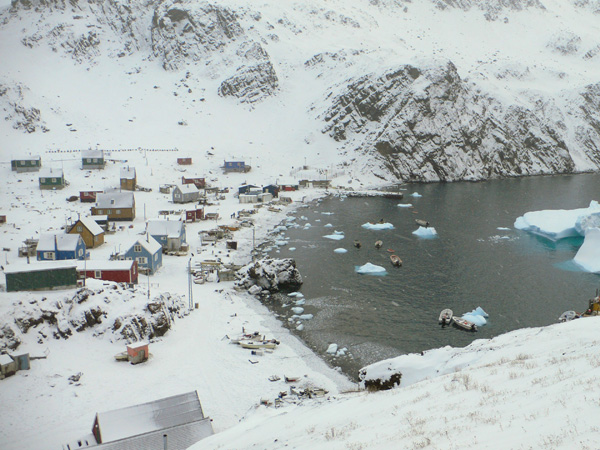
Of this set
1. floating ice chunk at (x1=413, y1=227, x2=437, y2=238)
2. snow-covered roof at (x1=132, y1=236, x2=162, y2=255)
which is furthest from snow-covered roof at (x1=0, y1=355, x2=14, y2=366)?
floating ice chunk at (x1=413, y1=227, x2=437, y2=238)

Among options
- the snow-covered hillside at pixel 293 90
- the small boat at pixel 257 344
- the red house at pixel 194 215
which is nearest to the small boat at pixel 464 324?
the small boat at pixel 257 344

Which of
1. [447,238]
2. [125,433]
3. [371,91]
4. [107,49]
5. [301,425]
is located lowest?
[447,238]

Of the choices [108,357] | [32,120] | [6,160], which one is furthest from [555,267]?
[32,120]

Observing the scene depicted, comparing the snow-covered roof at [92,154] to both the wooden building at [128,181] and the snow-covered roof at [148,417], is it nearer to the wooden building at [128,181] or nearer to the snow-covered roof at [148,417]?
the wooden building at [128,181]

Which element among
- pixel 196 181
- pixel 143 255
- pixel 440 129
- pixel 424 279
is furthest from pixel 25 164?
pixel 440 129

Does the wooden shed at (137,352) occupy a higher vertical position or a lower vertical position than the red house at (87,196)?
higher

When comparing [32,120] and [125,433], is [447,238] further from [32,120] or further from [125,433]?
[32,120]
